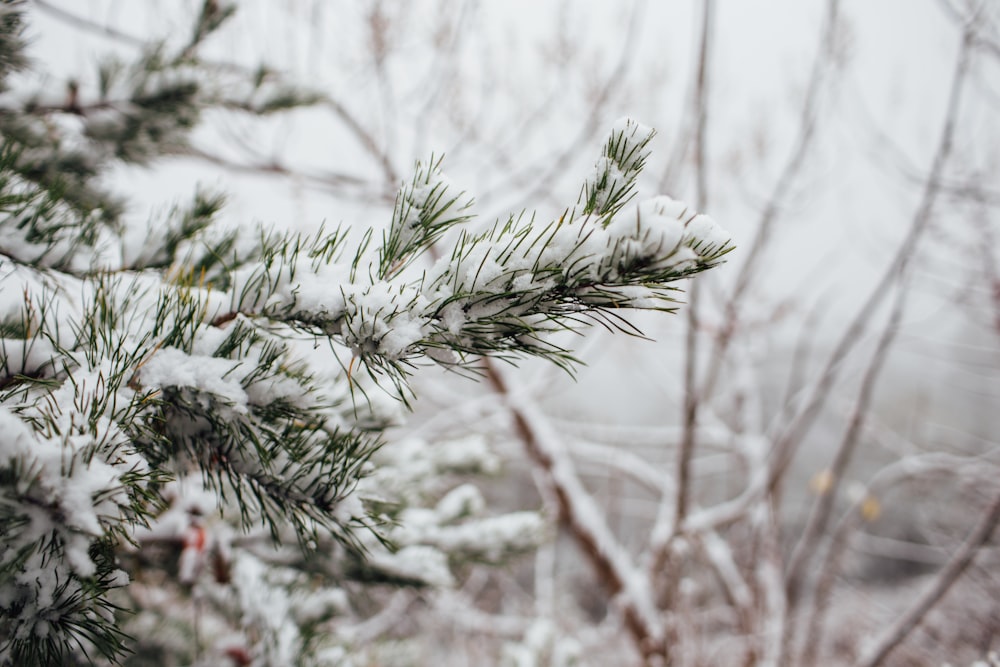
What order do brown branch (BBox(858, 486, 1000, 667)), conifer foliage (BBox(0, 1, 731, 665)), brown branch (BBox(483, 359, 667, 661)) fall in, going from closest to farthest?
conifer foliage (BBox(0, 1, 731, 665)) < brown branch (BBox(858, 486, 1000, 667)) < brown branch (BBox(483, 359, 667, 661))

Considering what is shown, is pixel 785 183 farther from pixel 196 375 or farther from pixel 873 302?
pixel 196 375

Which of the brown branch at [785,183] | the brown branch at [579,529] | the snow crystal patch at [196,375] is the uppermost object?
the brown branch at [785,183]

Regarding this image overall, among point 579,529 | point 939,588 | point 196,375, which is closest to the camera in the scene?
point 196,375

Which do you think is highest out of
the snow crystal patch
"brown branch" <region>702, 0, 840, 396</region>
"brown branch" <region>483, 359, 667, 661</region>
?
"brown branch" <region>702, 0, 840, 396</region>

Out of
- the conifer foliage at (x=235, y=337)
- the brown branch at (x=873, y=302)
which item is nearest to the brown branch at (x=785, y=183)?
the brown branch at (x=873, y=302)

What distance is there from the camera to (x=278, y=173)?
320 cm

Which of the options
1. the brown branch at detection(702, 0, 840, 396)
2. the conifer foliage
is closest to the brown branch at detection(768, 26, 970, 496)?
the brown branch at detection(702, 0, 840, 396)

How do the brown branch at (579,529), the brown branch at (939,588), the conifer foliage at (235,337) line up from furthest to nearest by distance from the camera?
the brown branch at (579,529), the brown branch at (939,588), the conifer foliage at (235,337)

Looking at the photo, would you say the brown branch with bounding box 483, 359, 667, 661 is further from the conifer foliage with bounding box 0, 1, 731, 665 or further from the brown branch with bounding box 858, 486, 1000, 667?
the conifer foliage with bounding box 0, 1, 731, 665

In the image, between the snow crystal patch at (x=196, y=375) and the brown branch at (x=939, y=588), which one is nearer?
the snow crystal patch at (x=196, y=375)

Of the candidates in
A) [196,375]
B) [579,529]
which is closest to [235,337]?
[196,375]

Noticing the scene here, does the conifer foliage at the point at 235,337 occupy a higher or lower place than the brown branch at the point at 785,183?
lower

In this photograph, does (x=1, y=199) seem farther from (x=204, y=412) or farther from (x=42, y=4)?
(x=42, y=4)

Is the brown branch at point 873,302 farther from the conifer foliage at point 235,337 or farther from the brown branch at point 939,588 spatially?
the conifer foliage at point 235,337
